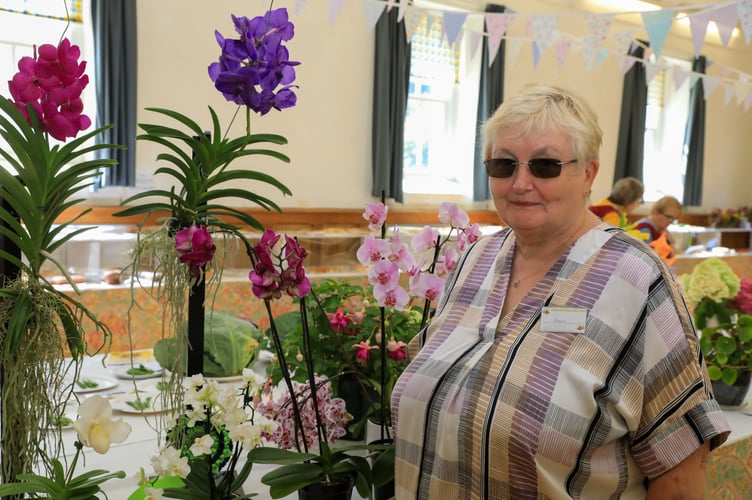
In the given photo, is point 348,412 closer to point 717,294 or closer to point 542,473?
point 542,473

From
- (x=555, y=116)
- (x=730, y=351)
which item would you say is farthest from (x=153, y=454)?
(x=730, y=351)

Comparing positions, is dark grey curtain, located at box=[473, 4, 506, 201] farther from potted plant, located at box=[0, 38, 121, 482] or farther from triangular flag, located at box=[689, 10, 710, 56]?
potted plant, located at box=[0, 38, 121, 482]

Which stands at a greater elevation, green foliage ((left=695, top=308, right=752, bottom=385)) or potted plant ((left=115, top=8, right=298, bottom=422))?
potted plant ((left=115, top=8, right=298, bottom=422))

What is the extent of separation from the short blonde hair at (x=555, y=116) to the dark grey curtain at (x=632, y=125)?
7.30 metres

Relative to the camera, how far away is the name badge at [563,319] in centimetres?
118

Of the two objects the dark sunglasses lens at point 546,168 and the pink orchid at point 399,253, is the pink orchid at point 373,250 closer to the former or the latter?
the pink orchid at point 399,253

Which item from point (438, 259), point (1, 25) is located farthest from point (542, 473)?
point (1, 25)

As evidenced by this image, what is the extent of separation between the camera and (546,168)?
1.25 metres

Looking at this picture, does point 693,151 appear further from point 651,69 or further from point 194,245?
point 194,245

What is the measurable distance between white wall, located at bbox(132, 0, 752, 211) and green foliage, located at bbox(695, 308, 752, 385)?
414 cm

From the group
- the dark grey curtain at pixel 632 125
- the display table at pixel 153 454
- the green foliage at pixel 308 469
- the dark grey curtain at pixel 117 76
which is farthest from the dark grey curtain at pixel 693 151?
the green foliage at pixel 308 469

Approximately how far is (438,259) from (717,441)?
62cm

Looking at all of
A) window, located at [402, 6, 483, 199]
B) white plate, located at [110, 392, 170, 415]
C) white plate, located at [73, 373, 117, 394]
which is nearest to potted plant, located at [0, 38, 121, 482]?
white plate, located at [110, 392, 170, 415]

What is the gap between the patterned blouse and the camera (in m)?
1.13
